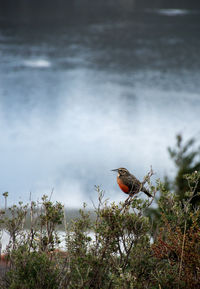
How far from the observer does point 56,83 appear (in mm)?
35094

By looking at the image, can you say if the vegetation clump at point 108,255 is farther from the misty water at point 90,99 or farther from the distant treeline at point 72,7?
the distant treeline at point 72,7

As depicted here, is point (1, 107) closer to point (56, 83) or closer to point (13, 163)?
point (56, 83)

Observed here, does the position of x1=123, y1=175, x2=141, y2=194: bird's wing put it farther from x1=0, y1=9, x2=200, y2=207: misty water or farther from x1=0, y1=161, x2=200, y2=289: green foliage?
x1=0, y1=9, x2=200, y2=207: misty water

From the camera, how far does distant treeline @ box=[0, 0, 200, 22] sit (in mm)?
56275

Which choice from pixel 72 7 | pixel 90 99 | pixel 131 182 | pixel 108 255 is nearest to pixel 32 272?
pixel 108 255


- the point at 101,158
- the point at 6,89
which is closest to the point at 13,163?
the point at 101,158

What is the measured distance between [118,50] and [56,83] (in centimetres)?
994

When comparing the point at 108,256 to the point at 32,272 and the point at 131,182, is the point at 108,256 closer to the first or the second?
the point at 32,272

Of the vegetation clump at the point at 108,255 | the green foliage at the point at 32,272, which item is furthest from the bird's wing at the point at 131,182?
the green foliage at the point at 32,272

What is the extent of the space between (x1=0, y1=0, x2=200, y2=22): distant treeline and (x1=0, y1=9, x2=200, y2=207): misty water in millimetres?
4248

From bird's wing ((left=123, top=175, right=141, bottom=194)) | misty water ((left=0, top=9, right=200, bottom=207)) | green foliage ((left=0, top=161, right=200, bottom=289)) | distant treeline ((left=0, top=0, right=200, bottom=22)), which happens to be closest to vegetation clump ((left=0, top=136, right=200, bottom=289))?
green foliage ((left=0, top=161, right=200, bottom=289))

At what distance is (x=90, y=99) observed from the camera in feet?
102

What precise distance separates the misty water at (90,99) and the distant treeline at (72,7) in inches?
167

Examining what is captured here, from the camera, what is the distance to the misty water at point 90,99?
19.2 m
